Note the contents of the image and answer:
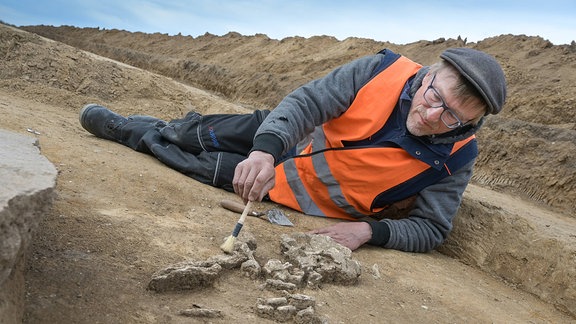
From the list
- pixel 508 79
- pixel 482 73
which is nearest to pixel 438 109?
pixel 482 73

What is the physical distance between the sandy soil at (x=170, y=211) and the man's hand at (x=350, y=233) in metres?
0.08

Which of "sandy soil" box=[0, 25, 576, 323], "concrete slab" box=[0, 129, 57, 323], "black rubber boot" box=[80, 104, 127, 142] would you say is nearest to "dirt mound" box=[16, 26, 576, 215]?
"sandy soil" box=[0, 25, 576, 323]

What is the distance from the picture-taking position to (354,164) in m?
3.50

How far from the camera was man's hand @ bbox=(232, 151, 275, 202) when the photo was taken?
2.67m

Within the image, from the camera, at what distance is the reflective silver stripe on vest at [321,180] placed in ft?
12.0

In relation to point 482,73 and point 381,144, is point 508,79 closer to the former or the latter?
point 381,144

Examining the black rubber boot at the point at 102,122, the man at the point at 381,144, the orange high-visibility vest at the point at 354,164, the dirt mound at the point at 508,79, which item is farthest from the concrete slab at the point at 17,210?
the dirt mound at the point at 508,79

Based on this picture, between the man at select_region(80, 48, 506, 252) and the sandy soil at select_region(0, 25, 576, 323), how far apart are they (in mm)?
159

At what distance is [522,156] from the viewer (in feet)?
21.8

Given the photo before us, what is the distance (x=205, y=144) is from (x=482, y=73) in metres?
1.98

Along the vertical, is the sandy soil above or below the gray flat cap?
below

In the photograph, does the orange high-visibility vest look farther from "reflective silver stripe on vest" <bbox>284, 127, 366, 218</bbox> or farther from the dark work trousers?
the dark work trousers

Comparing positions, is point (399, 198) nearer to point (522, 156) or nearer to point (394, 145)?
point (394, 145)

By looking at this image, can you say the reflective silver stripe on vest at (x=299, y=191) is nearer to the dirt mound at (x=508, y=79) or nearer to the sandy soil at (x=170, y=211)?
the sandy soil at (x=170, y=211)
